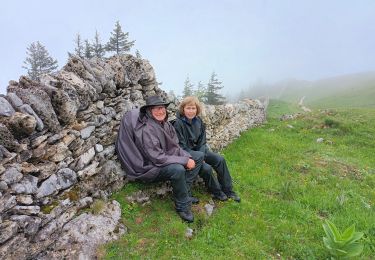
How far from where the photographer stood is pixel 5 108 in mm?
5234

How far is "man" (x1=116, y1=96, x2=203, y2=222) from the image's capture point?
23.8ft

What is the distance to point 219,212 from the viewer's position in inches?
312

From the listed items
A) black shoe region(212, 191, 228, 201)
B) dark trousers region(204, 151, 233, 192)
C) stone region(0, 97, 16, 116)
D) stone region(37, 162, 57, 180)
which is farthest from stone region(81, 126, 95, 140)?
black shoe region(212, 191, 228, 201)

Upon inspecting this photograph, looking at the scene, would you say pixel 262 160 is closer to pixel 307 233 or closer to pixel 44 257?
pixel 307 233

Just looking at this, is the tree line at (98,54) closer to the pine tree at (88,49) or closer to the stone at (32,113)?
the pine tree at (88,49)

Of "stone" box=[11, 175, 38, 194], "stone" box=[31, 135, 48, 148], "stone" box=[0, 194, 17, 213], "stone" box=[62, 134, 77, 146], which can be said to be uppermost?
"stone" box=[31, 135, 48, 148]

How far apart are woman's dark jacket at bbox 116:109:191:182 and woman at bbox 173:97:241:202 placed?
562mm

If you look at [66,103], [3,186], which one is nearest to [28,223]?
[3,186]

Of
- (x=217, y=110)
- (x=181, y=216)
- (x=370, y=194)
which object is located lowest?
(x=370, y=194)

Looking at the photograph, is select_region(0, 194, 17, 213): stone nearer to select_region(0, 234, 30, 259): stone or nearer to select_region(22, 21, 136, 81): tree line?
select_region(0, 234, 30, 259): stone

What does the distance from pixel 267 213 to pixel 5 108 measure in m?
6.49

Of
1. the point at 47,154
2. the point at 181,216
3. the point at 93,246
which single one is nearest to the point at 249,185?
the point at 181,216

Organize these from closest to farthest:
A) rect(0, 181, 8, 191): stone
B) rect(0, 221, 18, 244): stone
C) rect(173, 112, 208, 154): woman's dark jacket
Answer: rect(0, 221, 18, 244): stone, rect(0, 181, 8, 191): stone, rect(173, 112, 208, 154): woman's dark jacket

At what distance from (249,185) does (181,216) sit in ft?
11.3
